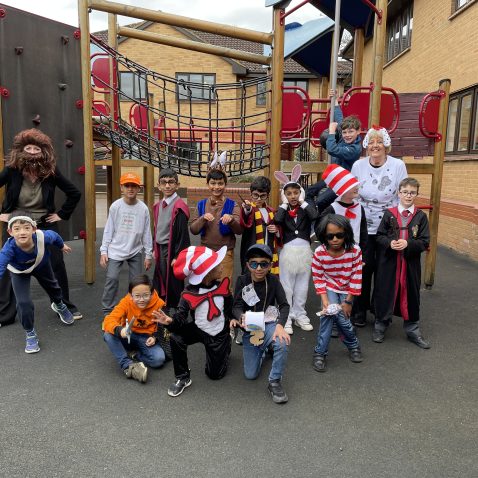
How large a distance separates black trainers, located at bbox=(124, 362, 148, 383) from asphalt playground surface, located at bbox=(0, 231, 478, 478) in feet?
0.17

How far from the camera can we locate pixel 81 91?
5141mm

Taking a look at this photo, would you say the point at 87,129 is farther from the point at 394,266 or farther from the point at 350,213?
the point at 394,266

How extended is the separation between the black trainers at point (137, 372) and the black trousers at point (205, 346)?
247 millimetres

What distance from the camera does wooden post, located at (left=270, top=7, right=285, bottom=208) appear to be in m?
4.65

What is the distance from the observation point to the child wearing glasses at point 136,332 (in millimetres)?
3228

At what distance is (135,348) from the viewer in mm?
3510

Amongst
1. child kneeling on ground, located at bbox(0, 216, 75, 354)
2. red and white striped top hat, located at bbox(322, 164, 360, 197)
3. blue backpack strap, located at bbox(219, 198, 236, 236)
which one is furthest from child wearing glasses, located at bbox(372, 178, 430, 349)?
child kneeling on ground, located at bbox(0, 216, 75, 354)

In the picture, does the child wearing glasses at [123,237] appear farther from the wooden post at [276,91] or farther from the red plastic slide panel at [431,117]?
the red plastic slide panel at [431,117]

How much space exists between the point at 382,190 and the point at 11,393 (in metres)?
3.40

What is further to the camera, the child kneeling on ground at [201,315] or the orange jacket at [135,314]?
the orange jacket at [135,314]

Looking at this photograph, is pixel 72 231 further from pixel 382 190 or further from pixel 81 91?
pixel 382 190

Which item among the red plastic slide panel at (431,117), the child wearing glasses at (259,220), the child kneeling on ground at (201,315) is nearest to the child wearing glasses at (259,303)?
the child kneeling on ground at (201,315)

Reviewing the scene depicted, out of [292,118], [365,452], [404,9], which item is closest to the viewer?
[365,452]

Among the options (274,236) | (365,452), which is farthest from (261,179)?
(365,452)
